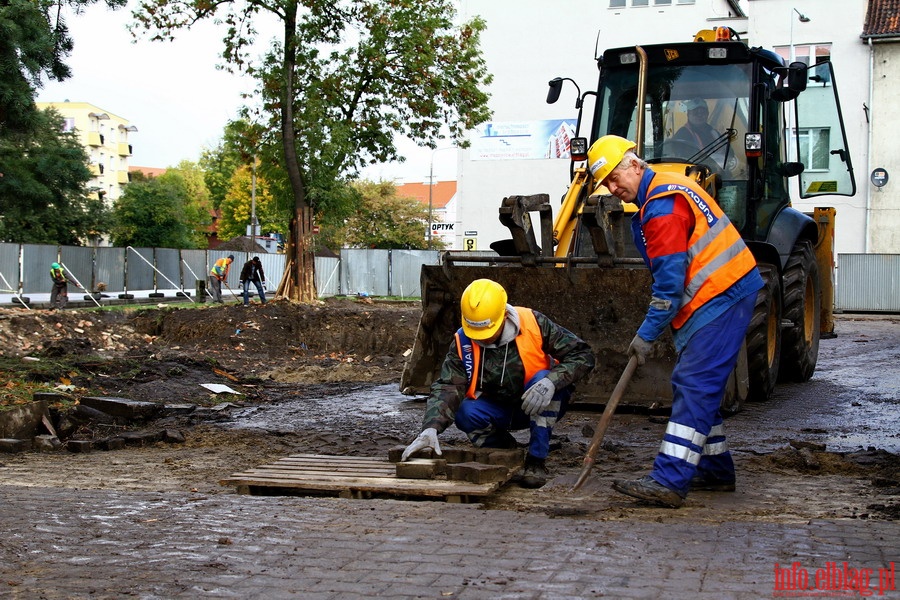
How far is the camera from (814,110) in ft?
35.4

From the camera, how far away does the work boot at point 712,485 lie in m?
5.70

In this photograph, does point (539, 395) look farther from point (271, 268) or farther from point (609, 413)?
point (271, 268)

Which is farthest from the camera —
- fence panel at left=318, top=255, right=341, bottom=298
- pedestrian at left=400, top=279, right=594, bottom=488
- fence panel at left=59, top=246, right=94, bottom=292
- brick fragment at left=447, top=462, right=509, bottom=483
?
fence panel at left=318, top=255, right=341, bottom=298

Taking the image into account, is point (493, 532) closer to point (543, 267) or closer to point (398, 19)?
point (543, 267)

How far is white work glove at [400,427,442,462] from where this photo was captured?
19.6 ft

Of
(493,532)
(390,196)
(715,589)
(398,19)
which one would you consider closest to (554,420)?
(493,532)

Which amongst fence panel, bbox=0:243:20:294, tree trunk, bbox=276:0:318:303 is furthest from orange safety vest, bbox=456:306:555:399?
fence panel, bbox=0:243:20:294

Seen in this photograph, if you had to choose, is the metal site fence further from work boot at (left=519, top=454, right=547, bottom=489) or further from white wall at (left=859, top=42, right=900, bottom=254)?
work boot at (left=519, top=454, right=547, bottom=489)

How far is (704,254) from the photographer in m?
5.36

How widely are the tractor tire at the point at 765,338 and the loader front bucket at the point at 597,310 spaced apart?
1.00m

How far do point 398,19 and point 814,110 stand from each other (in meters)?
12.8

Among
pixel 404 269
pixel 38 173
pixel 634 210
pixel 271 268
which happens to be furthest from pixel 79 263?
pixel 634 210

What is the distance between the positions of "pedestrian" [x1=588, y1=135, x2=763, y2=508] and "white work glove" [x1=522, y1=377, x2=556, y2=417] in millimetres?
679

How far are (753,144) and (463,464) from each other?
5147 millimetres
